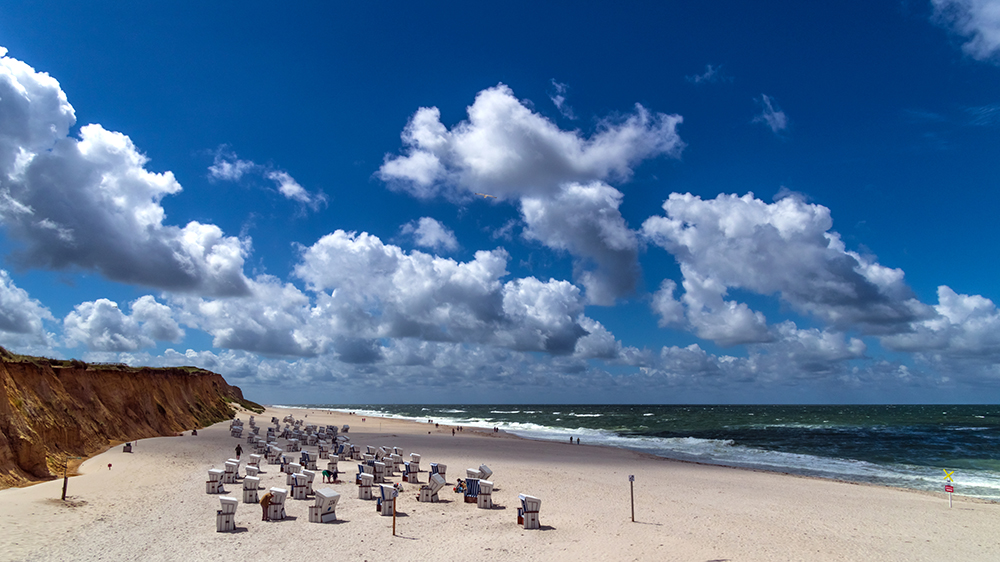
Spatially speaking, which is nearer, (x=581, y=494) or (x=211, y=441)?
(x=581, y=494)

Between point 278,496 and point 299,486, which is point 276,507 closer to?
point 278,496

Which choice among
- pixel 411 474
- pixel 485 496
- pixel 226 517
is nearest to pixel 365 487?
pixel 411 474

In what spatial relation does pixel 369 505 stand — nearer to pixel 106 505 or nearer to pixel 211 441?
pixel 106 505

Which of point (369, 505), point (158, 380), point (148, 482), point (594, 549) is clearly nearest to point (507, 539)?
point (594, 549)

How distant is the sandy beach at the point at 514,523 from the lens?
1255 centimetres

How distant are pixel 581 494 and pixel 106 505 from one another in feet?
51.7

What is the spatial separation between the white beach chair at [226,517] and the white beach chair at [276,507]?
41.4 inches

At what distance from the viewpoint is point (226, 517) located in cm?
1384

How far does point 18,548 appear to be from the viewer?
1148 centimetres

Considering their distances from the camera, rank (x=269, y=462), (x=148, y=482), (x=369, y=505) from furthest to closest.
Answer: (x=269, y=462)
(x=148, y=482)
(x=369, y=505)

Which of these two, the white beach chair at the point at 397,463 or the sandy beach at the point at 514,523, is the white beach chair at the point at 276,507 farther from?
the white beach chair at the point at 397,463

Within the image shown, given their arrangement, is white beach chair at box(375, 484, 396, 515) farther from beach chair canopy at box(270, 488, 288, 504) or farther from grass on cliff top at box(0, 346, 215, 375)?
grass on cliff top at box(0, 346, 215, 375)

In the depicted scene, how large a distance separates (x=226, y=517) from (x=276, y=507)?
1.41 metres

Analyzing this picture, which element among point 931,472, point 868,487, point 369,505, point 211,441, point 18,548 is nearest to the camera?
point 18,548
